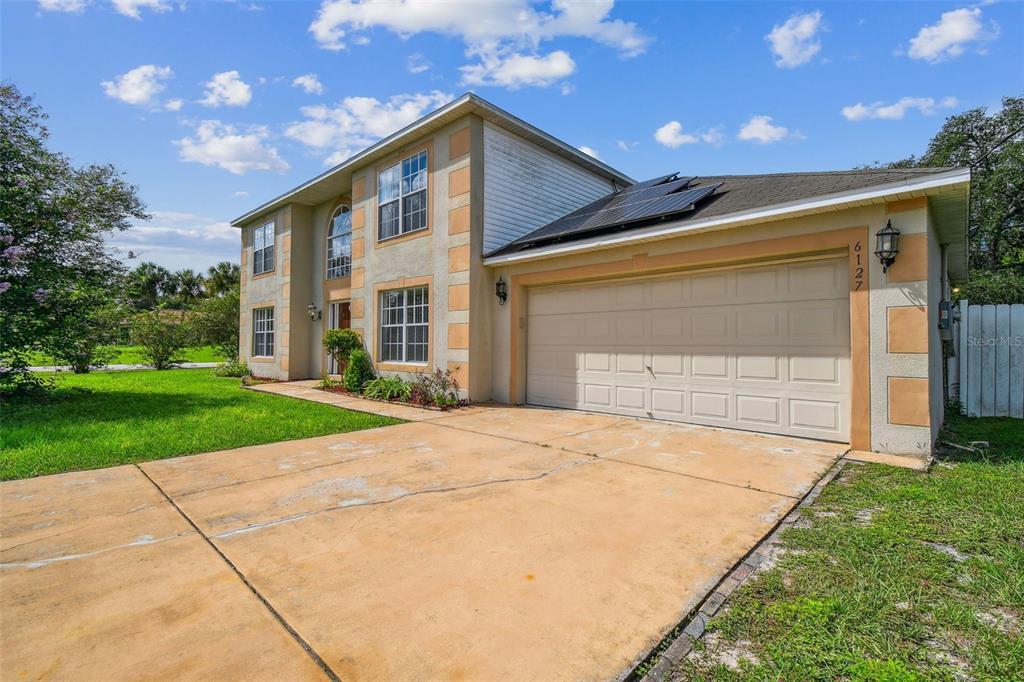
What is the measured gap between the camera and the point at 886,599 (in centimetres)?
234

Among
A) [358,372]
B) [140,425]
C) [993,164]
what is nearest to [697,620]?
[140,425]

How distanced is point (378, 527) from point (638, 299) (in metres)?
5.91

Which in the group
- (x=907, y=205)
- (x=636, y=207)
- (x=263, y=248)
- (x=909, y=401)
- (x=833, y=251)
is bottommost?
(x=909, y=401)

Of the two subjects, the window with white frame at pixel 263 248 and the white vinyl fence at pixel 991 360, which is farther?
the window with white frame at pixel 263 248

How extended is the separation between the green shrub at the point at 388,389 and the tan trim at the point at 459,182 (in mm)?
4392

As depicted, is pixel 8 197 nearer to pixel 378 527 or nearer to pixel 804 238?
pixel 378 527

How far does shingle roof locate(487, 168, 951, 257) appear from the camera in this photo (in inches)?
218

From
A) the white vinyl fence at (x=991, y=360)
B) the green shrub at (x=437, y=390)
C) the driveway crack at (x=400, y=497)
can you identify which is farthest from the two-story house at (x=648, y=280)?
the driveway crack at (x=400, y=497)

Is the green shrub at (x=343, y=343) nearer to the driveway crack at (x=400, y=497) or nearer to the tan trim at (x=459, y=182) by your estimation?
the tan trim at (x=459, y=182)

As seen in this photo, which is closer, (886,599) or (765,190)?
(886,599)

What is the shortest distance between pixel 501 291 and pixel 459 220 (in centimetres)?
178

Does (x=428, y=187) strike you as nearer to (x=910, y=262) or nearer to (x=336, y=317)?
(x=336, y=317)

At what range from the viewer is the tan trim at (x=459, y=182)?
31.0ft

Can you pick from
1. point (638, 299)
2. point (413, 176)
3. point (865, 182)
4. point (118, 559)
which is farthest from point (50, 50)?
point (865, 182)
